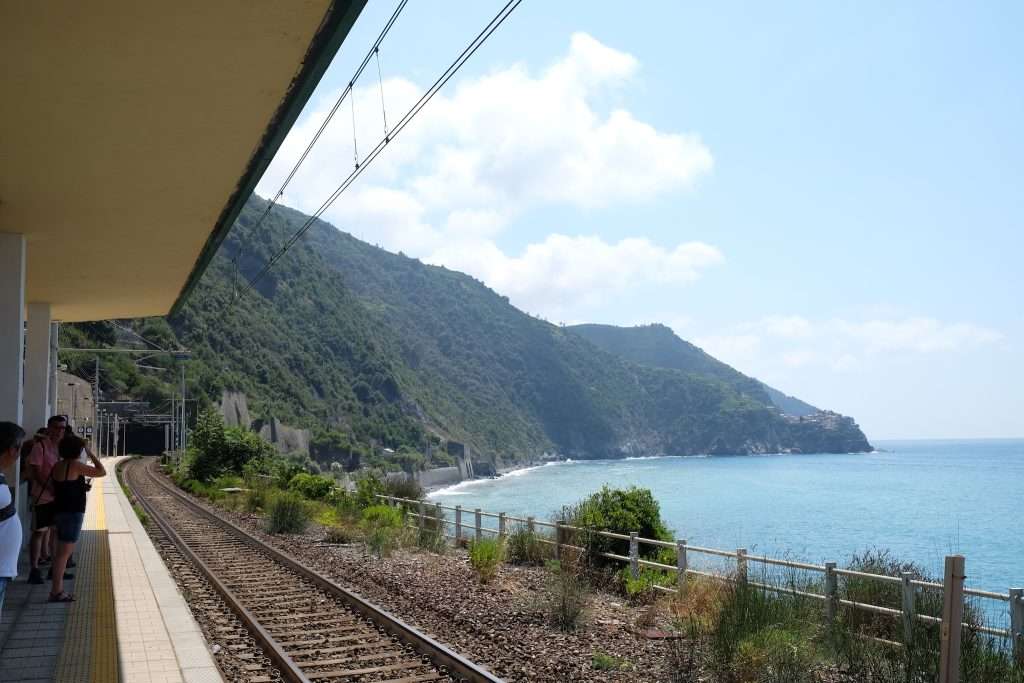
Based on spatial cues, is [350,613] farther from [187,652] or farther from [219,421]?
[219,421]

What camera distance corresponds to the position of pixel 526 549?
15602 mm

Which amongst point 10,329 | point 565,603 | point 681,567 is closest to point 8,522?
point 565,603

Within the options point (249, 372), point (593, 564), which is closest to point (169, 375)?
point (249, 372)

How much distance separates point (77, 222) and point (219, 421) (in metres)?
30.1

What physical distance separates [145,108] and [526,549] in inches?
414

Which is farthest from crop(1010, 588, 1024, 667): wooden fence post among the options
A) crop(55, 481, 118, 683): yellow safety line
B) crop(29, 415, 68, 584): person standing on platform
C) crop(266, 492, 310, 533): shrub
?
crop(266, 492, 310, 533): shrub

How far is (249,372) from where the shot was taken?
3942 inches

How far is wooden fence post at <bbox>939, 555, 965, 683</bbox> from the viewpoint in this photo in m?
4.50

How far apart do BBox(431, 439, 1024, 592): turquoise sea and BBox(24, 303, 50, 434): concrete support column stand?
11.8 metres

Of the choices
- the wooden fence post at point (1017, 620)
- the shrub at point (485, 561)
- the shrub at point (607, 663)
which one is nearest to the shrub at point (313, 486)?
the shrub at point (485, 561)

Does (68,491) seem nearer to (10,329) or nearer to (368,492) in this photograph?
(10,329)

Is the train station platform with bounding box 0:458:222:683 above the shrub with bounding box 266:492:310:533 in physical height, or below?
above

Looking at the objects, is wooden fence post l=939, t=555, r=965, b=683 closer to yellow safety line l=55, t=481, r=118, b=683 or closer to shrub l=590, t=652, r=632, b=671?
shrub l=590, t=652, r=632, b=671

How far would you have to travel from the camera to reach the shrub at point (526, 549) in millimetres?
15422
